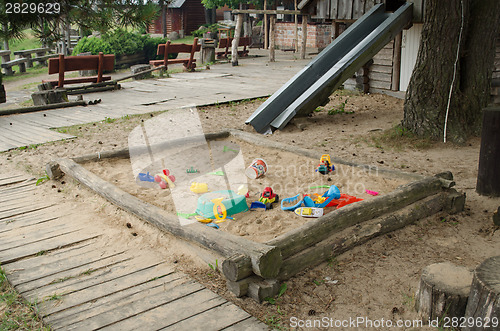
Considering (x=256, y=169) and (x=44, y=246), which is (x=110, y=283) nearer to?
(x=44, y=246)


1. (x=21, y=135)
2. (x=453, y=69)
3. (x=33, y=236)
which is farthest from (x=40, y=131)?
(x=453, y=69)

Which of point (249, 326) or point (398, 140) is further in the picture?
point (398, 140)

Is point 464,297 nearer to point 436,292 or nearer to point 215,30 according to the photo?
point 436,292

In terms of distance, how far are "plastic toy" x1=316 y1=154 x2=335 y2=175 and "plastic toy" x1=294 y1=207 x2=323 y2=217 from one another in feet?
3.84

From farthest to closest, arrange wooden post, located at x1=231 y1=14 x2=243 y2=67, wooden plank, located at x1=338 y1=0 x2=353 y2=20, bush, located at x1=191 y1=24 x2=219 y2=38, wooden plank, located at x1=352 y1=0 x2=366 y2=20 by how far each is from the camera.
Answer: bush, located at x1=191 y1=24 x2=219 y2=38, wooden post, located at x1=231 y1=14 x2=243 y2=67, wooden plank, located at x1=338 y1=0 x2=353 y2=20, wooden plank, located at x1=352 y1=0 x2=366 y2=20

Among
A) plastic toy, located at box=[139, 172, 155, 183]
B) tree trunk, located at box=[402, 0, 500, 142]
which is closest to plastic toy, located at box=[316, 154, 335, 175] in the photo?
plastic toy, located at box=[139, 172, 155, 183]

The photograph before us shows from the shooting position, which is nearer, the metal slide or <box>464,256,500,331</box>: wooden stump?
<box>464,256,500,331</box>: wooden stump

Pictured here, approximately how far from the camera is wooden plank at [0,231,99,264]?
4.09 meters

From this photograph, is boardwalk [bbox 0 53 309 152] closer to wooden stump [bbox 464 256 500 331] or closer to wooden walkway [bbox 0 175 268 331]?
wooden walkway [bbox 0 175 268 331]

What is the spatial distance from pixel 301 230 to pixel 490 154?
2.57 m

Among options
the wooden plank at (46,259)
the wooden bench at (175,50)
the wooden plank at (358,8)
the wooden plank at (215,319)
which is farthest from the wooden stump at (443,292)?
the wooden bench at (175,50)

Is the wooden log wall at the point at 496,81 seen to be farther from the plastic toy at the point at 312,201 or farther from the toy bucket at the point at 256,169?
the plastic toy at the point at 312,201

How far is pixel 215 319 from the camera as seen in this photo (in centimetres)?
312

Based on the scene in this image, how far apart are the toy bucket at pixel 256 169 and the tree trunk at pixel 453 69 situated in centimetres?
284
